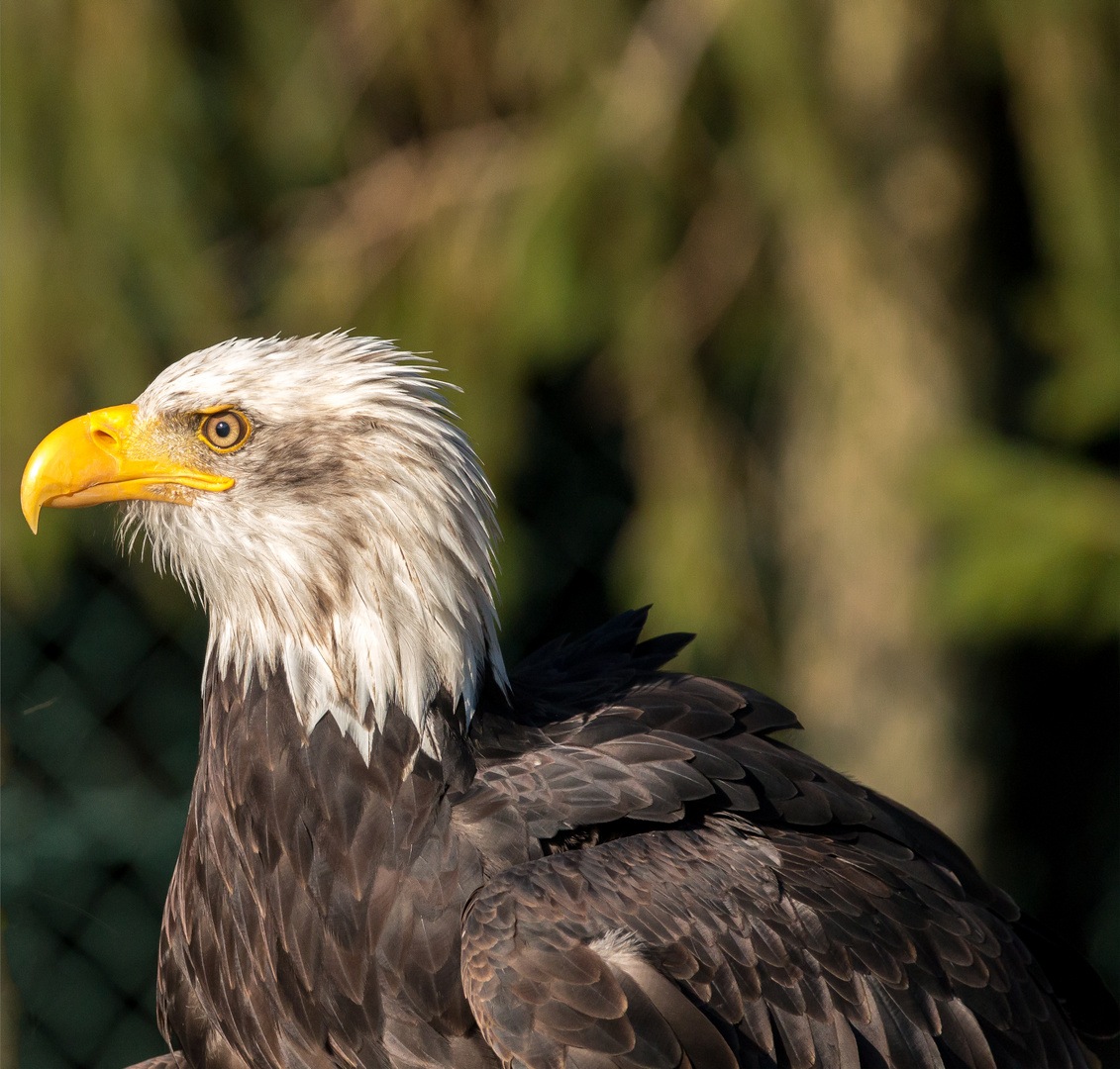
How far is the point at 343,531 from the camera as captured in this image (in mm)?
→ 1726

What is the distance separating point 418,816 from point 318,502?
1.48 ft

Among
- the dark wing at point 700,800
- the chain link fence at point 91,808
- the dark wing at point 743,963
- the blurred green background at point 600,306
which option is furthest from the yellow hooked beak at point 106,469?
the chain link fence at point 91,808

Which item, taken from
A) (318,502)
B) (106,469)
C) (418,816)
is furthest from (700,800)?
(106,469)

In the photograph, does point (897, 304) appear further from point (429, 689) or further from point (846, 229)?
point (429, 689)

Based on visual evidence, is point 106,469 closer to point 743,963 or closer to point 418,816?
point 418,816

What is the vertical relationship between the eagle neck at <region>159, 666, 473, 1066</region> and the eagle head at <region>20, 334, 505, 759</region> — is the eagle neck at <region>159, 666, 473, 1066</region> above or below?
below

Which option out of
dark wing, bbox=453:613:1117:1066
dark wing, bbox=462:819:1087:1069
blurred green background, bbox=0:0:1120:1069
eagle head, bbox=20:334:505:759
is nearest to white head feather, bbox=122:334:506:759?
eagle head, bbox=20:334:505:759

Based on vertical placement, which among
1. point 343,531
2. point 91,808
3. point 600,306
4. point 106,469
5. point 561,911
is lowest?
point 91,808

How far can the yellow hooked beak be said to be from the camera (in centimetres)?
173

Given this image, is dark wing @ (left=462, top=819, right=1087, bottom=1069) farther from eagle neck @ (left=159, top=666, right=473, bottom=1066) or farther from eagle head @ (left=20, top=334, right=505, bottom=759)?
eagle head @ (left=20, top=334, right=505, bottom=759)

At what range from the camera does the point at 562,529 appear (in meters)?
3.48

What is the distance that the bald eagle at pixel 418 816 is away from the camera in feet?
5.17

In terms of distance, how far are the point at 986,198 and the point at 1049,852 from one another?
219 centimetres

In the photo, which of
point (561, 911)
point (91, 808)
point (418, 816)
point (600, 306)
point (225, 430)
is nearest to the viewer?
point (561, 911)
